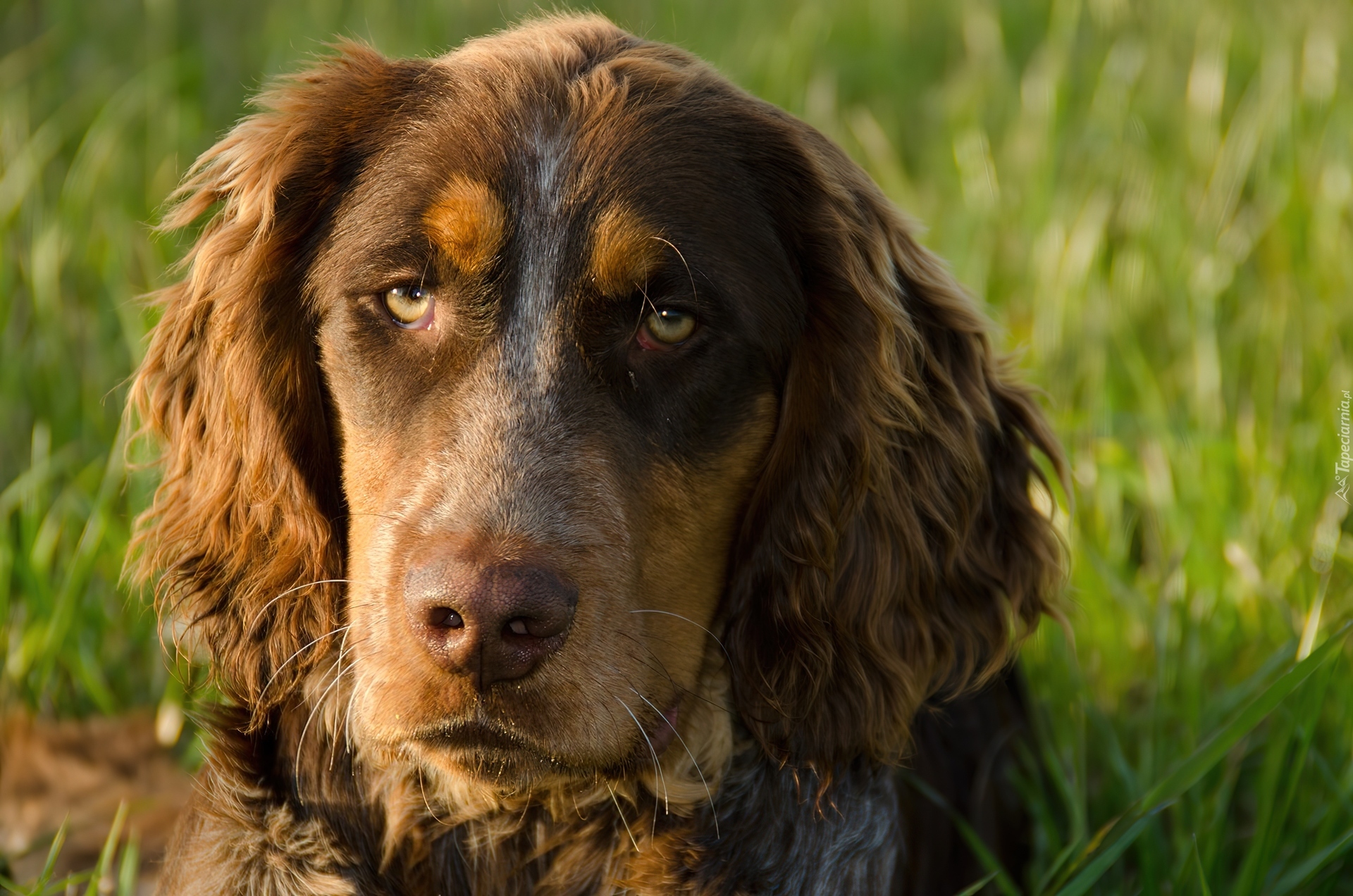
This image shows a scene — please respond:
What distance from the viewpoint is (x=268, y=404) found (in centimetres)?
309

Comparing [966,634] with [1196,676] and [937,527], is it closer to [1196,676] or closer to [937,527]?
[937,527]

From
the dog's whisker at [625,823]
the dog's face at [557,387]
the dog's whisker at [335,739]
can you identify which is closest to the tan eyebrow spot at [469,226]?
the dog's face at [557,387]

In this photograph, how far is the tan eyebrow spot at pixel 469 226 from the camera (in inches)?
112

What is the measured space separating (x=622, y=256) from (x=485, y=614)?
84cm

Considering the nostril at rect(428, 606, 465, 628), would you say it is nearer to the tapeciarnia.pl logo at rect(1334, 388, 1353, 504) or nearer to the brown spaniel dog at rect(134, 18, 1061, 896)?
the brown spaniel dog at rect(134, 18, 1061, 896)

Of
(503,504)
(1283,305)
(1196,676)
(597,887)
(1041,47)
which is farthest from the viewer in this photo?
(1041,47)

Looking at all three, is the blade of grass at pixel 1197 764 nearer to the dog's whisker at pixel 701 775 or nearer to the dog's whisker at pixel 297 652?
the dog's whisker at pixel 701 775

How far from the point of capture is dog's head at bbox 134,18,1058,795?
272cm

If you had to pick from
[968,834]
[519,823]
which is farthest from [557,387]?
[968,834]

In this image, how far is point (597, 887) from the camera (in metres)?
3.12

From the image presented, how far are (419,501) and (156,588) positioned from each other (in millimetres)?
1038

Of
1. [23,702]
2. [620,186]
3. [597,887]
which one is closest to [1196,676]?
[597,887]

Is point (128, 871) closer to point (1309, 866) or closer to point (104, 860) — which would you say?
point (104, 860)

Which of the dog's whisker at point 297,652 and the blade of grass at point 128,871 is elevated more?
the dog's whisker at point 297,652
